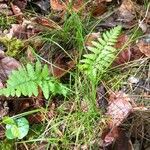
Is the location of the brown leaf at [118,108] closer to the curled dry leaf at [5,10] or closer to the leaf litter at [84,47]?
the leaf litter at [84,47]

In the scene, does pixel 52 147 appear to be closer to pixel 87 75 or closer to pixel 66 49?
pixel 87 75

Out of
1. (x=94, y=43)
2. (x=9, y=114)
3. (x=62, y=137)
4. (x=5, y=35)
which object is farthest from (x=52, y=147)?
(x=5, y=35)

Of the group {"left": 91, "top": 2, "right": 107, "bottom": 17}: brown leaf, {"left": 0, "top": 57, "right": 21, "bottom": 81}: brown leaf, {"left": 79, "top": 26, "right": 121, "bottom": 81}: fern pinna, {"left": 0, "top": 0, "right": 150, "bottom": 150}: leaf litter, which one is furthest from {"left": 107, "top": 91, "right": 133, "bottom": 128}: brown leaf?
{"left": 91, "top": 2, "right": 107, "bottom": 17}: brown leaf

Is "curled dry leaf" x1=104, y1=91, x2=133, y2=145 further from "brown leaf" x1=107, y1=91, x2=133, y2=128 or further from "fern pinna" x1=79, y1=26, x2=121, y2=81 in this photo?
"fern pinna" x1=79, y1=26, x2=121, y2=81

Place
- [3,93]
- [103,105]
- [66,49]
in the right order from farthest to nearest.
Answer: [66,49], [103,105], [3,93]

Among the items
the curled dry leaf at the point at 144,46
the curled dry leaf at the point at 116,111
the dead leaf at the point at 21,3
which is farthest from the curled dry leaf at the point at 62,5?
the curled dry leaf at the point at 116,111

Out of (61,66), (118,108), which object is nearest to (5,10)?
(61,66)
